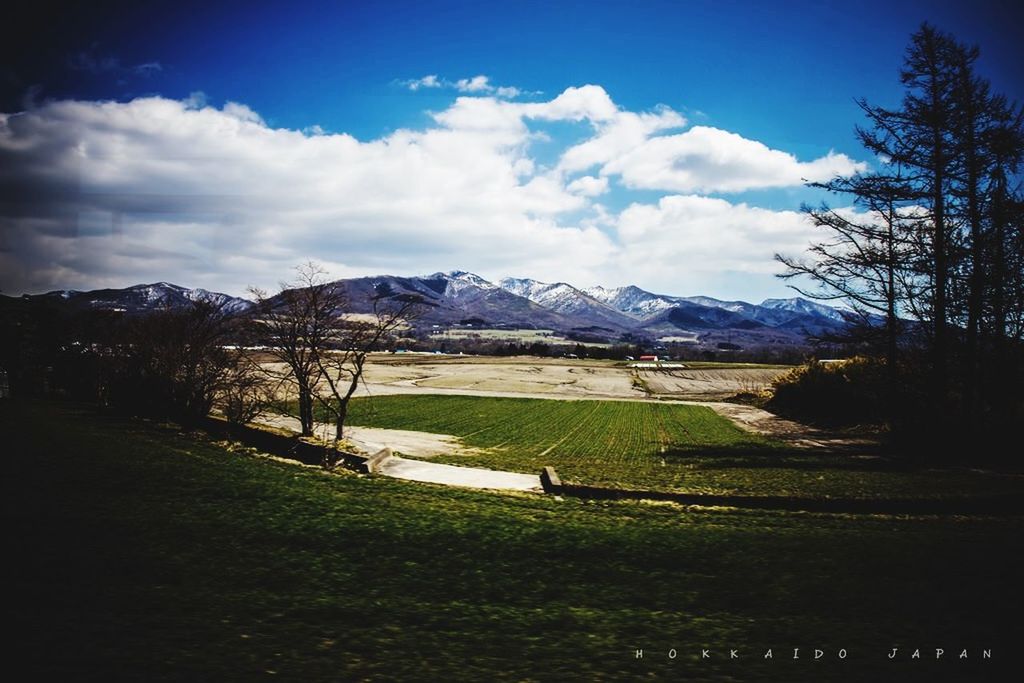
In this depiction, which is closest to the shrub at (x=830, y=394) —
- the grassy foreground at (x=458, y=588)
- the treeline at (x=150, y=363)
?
the grassy foreground at (x=458, y=588)

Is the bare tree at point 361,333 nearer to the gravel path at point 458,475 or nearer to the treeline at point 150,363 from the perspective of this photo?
the gravel path at point 458,475

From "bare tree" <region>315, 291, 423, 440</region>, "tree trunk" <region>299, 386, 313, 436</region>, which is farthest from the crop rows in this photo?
"tree trunk" <region>299, 386, 313, 436</region>

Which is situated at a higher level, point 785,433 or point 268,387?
point 268,387

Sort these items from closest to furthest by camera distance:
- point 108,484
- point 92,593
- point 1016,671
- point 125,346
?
1. point 1016,671
2. point 92,593
3. point 108,484
4. point 125,346

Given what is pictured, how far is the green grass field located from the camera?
16.8 metres

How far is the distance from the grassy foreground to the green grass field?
494cm

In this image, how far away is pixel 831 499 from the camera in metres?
14.0

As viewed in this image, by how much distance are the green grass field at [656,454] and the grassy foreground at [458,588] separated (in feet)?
16.2

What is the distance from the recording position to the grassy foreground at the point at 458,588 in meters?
5.39

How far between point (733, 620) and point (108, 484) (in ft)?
36.7

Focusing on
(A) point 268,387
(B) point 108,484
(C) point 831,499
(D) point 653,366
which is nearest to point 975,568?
(C) point 831,499

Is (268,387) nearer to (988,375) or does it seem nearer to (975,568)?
(975,568)

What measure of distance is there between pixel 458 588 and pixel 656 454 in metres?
20.9

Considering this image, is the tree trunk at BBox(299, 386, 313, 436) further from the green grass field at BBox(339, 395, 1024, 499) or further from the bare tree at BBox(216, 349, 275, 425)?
the green grass field at BBox(339, 395, 1024, 499)
